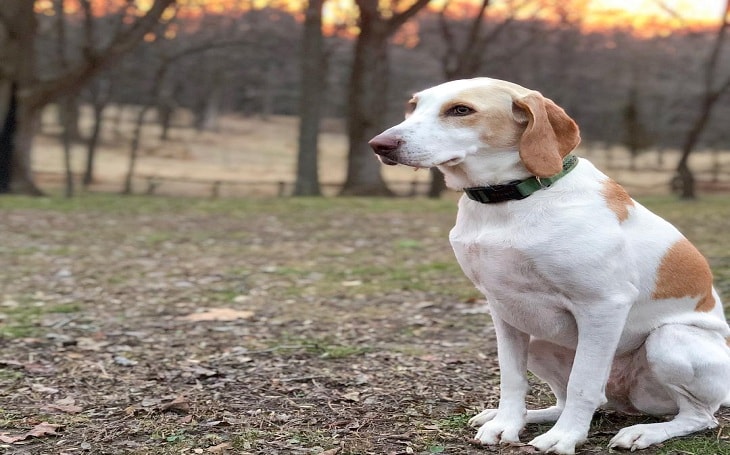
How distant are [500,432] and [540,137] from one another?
1233 mm

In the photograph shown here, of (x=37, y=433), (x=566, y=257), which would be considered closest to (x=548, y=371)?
(x=566, y=257)

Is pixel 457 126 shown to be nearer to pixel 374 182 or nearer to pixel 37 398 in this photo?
pixel 37 398

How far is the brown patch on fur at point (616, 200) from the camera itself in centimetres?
338

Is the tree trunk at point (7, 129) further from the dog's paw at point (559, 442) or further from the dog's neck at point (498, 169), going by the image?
the dog's paw at point (559, 442)

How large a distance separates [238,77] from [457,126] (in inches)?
1882

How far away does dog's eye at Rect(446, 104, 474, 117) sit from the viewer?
3311mm

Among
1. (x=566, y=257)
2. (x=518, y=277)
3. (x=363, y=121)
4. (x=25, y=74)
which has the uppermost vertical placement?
(x=25, y=74)

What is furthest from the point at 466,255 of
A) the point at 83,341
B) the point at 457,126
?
the point at 83,341

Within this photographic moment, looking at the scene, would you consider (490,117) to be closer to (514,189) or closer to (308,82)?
(514,189)

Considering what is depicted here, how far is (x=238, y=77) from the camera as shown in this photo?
4978 centimetres

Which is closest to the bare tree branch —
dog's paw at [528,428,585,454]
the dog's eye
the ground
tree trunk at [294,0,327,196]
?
tree trunk at [294,0,327,196]

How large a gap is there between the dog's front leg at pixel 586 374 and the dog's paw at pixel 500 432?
0.49 ft

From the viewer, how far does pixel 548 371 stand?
385cm

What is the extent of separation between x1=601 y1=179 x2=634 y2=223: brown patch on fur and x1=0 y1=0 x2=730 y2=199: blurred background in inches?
667
